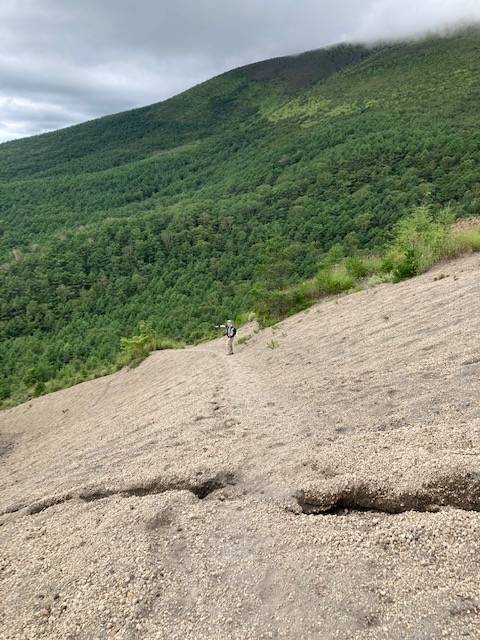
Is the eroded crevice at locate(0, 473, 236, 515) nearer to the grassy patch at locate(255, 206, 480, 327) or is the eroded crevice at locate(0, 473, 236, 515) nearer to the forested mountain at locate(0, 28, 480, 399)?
the grassy patch at locate(255, 206, 480, 327)

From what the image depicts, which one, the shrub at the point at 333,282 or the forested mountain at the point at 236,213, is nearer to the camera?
the shrub at the point at 333,282

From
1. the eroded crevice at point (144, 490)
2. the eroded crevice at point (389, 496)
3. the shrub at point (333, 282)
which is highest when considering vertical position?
the eroded crevice at point (389, 496)

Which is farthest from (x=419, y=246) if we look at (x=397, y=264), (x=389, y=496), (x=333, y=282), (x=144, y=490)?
(x=144, y=490)

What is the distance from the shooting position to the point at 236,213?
8588cm

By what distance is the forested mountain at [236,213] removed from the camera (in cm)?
5562

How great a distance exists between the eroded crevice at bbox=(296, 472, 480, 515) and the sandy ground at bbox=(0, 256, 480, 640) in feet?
0.04

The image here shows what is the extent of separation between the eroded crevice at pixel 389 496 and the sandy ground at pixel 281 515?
0.04ft

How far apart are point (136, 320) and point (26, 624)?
189ft

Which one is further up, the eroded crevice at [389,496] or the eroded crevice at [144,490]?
the eroded crevice at [389,496]

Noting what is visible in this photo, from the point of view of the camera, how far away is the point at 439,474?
3623mm

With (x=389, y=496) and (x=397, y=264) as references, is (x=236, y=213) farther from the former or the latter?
(x=389, y=496)

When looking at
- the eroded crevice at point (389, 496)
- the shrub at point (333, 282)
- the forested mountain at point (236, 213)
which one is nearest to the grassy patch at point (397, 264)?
the shrub at point (333, 282)

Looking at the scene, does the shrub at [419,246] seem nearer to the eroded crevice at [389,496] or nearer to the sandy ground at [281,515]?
the sandy ground at [281,515]

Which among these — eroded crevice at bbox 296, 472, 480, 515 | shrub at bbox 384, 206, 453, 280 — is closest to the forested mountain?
shrub at bbox 384, 206, 453, 280
